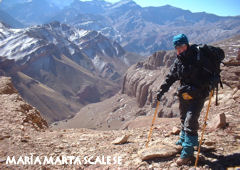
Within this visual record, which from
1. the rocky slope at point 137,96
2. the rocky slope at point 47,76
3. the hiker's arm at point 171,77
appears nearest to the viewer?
the hiker's arm at point 171,77

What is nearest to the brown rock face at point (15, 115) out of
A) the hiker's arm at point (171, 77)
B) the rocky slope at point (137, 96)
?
the hiker's arm at point (171, 77)

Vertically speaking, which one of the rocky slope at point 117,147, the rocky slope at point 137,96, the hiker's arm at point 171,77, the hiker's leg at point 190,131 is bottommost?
the rocky slope at point 137,96

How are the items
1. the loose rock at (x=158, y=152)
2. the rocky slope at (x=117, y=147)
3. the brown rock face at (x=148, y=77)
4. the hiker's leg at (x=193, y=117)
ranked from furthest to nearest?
the brown rock face at (x=148, y=77) < the loose rock at (x=158, y=152) < the rocky slope at (x=117, y=147) < the hiker's leg at (x=193, y=117)

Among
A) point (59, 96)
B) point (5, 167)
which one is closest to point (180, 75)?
point (5, 167)

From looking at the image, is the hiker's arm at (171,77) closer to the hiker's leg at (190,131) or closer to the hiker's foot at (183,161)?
the hiker's leg at (190,131)

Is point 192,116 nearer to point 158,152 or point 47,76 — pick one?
point 158,152

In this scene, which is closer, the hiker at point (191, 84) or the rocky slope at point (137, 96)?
the hiker at point (191, 84)

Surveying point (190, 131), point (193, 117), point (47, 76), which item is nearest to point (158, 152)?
point (190, 131)

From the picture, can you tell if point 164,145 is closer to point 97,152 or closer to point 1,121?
point 97,152

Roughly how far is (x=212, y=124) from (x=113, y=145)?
3268 mm

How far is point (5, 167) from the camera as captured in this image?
5531 mm

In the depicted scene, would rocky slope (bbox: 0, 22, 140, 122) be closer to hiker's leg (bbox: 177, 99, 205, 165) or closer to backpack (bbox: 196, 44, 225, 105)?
hiker's leg (bbox: 177, 99, 205, 165)

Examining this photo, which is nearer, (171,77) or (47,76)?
(171,77)

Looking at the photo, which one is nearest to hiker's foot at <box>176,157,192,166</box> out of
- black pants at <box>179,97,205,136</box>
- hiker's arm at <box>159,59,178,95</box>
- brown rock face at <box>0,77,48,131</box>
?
black pants at <box>179,97,205,136</box>
